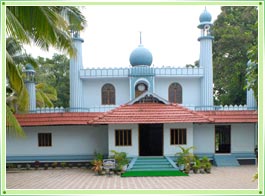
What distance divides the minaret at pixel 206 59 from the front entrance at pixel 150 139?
332 cm

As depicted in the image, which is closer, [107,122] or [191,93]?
[107,122]

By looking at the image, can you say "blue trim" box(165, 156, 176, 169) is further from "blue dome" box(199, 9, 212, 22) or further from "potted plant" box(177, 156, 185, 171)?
"blue dome" box(199, 9, 212, 22)

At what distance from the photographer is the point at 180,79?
19.4 m

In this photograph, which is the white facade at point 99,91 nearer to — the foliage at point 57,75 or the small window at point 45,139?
the small window at point 45,139

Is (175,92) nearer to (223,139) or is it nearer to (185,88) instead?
(185,88)

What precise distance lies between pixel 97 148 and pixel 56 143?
1887 millimetres

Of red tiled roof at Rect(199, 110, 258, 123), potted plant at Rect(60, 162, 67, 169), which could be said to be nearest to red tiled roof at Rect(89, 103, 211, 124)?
red tiled roof at Rect(199, 110, 258, 123)

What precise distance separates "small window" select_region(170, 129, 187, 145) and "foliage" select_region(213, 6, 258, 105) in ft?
28.9

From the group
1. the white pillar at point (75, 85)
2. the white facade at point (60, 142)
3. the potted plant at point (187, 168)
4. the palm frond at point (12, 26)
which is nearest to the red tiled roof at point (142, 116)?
the white facade at point (60, 142)

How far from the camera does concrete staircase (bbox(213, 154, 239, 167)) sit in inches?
611

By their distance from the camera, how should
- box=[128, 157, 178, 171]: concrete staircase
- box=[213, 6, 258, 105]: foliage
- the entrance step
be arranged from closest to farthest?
the entrance step, box=[128, 157, 178, 171]: concrete staircase, box=[213, 6, 258, 105]: foliage

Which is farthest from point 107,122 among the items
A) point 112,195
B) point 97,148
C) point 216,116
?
point 112,195

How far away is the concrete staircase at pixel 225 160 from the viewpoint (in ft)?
50.9

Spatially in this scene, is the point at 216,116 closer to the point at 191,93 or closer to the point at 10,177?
the point at 191,93
